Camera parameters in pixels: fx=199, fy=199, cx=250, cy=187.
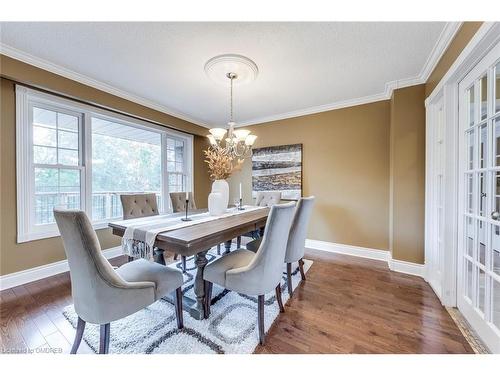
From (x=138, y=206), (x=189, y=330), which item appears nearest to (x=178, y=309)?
(x=189, y=330)

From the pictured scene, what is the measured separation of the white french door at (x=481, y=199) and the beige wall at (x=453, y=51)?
0.19m

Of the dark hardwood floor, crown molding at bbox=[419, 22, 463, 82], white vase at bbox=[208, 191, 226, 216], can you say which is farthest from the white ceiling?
the dark hardwood floor

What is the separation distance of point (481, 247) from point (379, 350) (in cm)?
105

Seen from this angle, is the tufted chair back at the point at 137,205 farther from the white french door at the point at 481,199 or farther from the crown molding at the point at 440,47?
the crown molding at the point at 440,47

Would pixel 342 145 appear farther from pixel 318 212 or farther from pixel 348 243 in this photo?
pixel 348 243

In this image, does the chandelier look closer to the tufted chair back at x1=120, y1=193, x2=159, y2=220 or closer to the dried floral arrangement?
the dried floral arrangement

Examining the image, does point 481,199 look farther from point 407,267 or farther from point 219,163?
point 219,163

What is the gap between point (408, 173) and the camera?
2.47m

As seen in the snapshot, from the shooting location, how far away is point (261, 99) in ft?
10.2

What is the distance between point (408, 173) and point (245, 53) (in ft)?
7.76

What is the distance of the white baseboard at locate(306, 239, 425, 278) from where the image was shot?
8.07 ft

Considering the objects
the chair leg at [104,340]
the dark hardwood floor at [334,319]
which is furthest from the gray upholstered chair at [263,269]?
the chair leg at [104,340]
